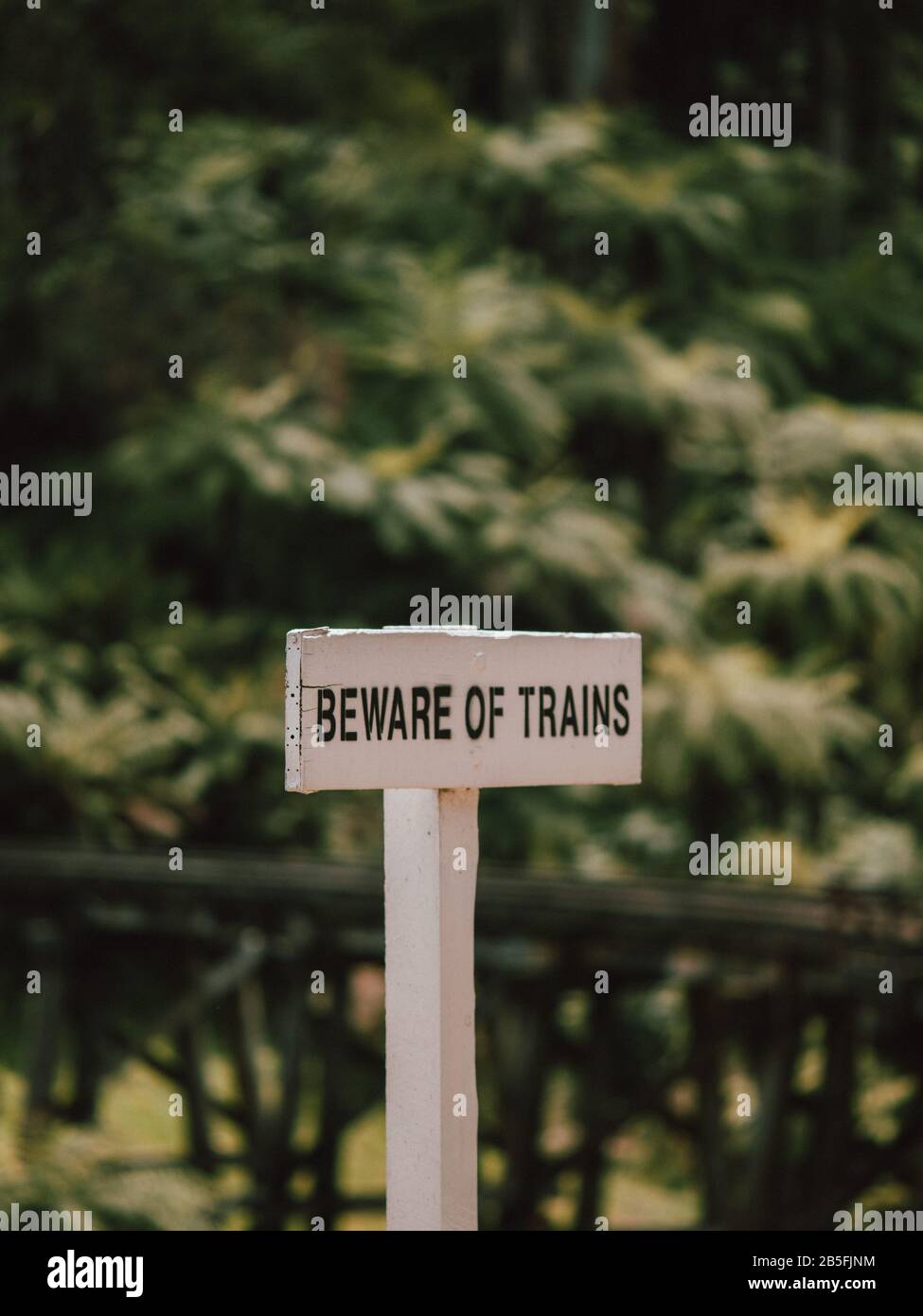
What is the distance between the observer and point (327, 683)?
2.38 m

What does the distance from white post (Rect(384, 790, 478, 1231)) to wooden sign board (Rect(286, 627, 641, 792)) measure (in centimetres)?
7

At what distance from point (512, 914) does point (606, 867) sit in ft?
13.2

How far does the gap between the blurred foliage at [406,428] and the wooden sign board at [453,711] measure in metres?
9.87
